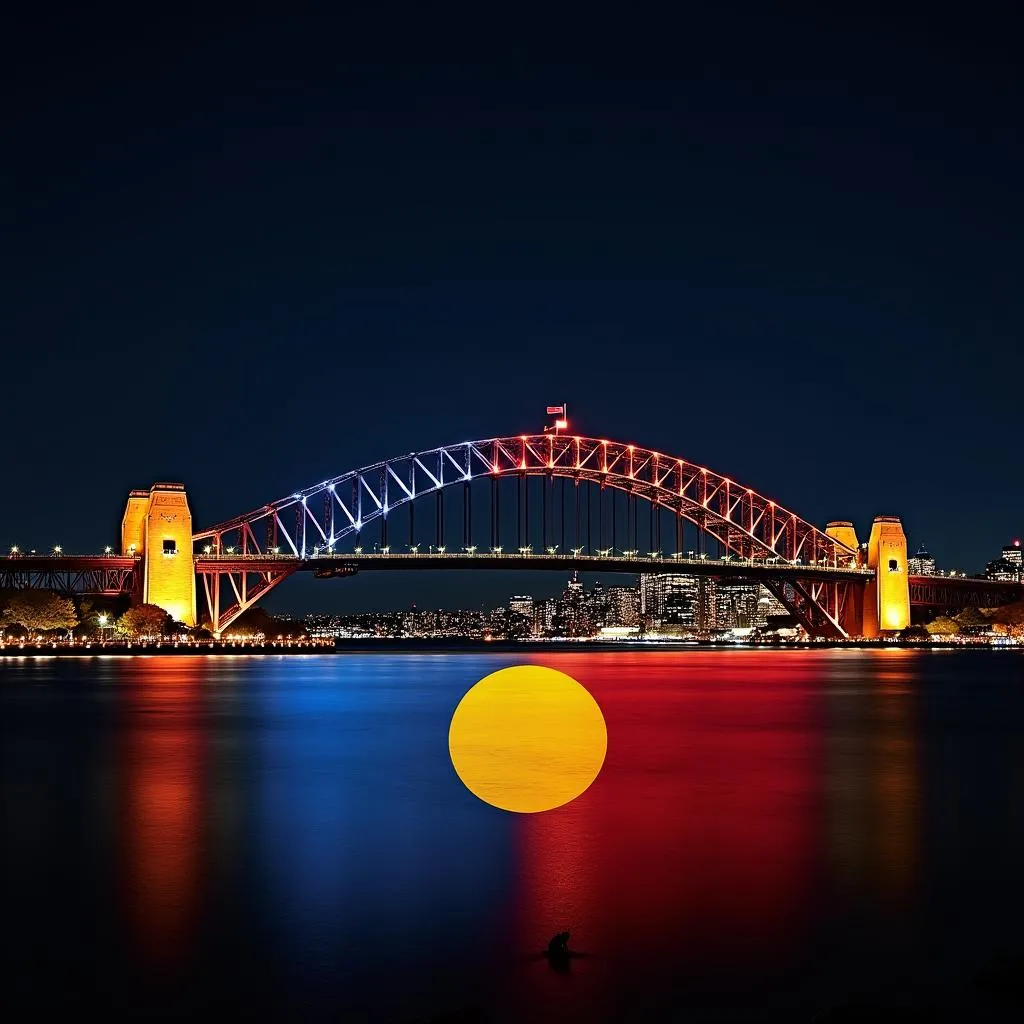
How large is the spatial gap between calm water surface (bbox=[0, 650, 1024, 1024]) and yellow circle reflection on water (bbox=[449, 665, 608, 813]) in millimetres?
430

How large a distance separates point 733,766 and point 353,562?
56681 mm

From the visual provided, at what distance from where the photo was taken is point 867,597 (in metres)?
94.6

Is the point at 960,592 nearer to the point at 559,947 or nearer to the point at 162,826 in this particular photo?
the point at 162,826

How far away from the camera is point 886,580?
306 feet

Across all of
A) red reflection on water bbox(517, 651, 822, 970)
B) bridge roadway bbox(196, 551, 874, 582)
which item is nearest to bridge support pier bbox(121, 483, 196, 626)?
bridge roadway bbox(196, 551, 874, 582)

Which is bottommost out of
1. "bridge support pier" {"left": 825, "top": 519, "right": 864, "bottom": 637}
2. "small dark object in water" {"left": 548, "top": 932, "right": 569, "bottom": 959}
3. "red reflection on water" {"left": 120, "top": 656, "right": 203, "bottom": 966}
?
"small dark object in water" {"left": 548, "top": 932, "right": 569, "bottom": 959}

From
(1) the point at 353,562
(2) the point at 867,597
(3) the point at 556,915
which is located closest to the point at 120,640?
(1) the point at 353,562

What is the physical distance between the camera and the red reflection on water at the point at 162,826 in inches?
376

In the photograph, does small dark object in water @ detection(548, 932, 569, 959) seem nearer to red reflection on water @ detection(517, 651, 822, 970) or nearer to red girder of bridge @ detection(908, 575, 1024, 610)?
red reflection on water @ detection(517, 651, 822, 970)

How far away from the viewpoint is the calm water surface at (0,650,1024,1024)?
8.05 metres

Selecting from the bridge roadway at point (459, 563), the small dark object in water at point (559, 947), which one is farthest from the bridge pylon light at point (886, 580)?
the small dark object in water at point (559, 947)

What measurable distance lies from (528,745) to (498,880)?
9.90m

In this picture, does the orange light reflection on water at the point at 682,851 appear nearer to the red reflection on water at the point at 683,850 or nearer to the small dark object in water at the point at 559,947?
the red reflection on water at the point at 683,850

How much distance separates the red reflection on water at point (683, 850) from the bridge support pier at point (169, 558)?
166 ft
